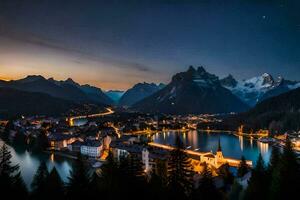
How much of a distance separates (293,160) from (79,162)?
706 centimetres

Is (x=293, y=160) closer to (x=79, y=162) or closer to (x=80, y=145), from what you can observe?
(x=79, y=162)

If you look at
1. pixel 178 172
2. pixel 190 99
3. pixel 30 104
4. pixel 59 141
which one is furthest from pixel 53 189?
pixel 190 99

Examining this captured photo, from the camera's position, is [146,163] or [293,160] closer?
[293,160]

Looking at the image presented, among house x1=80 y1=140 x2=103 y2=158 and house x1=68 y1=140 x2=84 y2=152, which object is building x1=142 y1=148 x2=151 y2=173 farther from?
house x1=68 y1=140 x2=84 y2=152

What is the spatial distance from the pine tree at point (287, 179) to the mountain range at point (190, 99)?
140818 mm

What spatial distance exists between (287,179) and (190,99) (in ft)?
531

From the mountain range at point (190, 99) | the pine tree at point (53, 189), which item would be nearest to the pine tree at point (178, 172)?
the pine tree at point (53, 189)

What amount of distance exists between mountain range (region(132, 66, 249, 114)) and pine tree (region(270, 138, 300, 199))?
141m

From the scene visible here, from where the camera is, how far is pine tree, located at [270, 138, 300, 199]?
970cm

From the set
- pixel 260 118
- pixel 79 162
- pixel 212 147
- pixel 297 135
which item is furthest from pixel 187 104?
pixel 79 162

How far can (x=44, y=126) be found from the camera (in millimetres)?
62906

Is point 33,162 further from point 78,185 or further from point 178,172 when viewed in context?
point 178,172

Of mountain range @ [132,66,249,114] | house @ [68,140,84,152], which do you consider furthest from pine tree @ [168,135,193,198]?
mountain range @ [132,66,249,114]

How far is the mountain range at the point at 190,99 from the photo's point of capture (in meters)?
164
